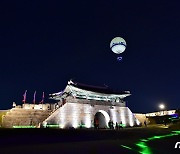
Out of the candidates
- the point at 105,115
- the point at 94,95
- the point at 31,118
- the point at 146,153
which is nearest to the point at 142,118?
the point at 105,115

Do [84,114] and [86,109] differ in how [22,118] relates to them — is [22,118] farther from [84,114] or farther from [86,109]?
[86,109]

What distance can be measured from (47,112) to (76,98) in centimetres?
489

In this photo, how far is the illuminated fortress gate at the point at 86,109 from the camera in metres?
25.6

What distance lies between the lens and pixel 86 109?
28.4m

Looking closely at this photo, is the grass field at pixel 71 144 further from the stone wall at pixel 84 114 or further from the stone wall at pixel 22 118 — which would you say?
the stone wall at pixel 22 118

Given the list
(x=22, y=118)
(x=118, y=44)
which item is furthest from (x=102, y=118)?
(x=118, y=44)

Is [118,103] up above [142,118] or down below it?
above

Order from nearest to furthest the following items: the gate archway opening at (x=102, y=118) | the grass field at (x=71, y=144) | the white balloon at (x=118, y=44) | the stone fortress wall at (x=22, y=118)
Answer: the grass field at (x=71, y=144), the white balloon at (x=118, y=44), the stone fortress wall at (x=22, y=118), the gate archway opening at (x=102, y=118)

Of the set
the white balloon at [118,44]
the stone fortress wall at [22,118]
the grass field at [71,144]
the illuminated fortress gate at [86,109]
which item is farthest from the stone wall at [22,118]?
the grass field at [71,144]

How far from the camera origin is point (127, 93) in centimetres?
3450

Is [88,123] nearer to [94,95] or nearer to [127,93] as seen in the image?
[94,95]

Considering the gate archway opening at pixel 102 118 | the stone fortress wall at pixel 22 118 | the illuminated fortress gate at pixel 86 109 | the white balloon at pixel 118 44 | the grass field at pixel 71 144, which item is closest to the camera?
the grass field at pixel 71 144

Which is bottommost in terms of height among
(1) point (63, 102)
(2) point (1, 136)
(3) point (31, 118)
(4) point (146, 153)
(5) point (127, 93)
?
(4) point (146, 153)

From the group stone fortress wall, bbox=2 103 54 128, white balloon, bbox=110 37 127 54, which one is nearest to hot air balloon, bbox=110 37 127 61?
white balloon, bbox=110 37 127 54
